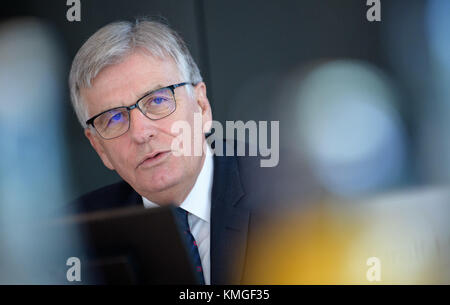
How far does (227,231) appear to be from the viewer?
5.21ft

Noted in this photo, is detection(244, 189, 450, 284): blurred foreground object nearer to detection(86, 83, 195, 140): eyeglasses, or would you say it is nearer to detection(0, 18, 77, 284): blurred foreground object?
detection(86, 83, 195, 140): eyeglasses

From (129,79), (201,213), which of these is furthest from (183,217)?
(129,79)

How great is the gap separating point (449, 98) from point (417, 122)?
0.13 m

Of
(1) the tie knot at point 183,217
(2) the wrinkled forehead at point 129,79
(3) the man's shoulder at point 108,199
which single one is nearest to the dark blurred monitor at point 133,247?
(3) the man's shoulder at point 108,199

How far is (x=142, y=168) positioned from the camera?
1.58 meters

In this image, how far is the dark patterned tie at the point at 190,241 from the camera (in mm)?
1583

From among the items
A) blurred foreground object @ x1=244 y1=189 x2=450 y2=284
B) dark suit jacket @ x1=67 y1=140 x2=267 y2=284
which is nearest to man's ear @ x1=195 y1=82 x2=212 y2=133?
dark suit jacket @ x1=67 y1=140 x2=267 y2=284

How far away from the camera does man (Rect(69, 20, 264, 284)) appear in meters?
1.56

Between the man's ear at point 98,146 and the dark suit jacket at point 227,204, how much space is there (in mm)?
73

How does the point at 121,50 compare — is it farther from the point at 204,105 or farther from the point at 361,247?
the point at 361,247

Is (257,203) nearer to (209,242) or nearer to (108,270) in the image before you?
(209,242)

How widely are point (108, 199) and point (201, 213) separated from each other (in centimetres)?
30

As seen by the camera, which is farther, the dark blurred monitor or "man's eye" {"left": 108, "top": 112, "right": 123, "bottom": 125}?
"man's eye" {"left": 108, "top": 112, "right": 123, "bottom": 125}

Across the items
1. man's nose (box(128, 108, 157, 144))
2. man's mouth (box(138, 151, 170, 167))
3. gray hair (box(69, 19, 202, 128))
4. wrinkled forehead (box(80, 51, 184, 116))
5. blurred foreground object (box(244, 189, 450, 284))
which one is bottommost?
blurred foreground object (box(244, 189, 450, 284))
